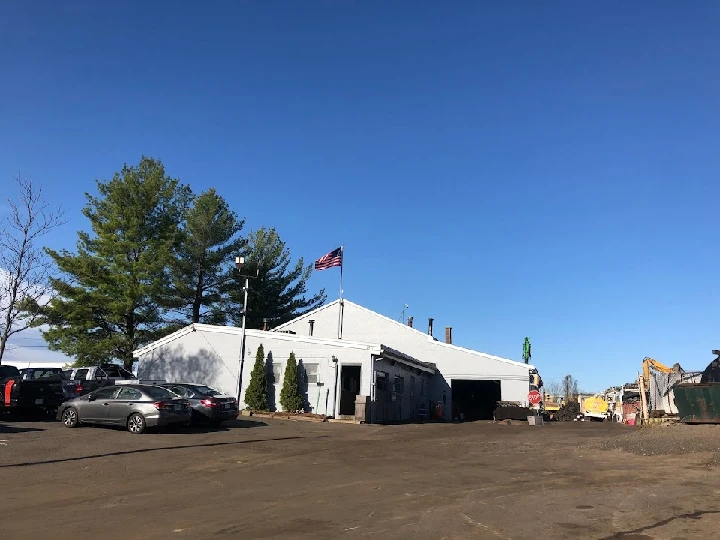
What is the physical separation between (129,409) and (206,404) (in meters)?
3.14

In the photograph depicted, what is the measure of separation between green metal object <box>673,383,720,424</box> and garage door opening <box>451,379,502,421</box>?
69.4 feet

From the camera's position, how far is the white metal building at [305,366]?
89.8ft

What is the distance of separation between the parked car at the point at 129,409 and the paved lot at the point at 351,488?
98 cm

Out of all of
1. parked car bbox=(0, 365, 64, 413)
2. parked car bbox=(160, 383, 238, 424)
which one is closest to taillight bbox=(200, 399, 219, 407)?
parked car bbox=(160, 383, 238, 424)

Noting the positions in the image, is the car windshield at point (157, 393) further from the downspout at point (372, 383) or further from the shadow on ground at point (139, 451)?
the downspout at point (372, 383)

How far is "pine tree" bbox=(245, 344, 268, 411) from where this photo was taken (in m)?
27.8

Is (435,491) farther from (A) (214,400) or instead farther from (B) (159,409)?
(A) (214,400)

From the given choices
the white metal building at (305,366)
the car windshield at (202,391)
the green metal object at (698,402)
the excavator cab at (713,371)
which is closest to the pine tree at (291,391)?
the white metal building at (305,366)

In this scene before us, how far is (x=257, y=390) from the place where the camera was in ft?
91.4

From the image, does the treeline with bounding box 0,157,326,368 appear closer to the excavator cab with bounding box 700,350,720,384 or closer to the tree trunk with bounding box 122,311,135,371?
the tree trunk with bounding box 122,311,135,371

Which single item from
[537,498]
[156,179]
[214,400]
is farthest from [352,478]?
[156,179]

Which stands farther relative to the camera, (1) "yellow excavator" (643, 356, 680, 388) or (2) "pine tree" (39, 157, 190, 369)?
(2) "pine tree" (39, 157, 190, 369)

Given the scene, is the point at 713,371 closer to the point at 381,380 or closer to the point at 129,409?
the point at 381,380

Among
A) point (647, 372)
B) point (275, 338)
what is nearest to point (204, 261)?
point (275, 338)
